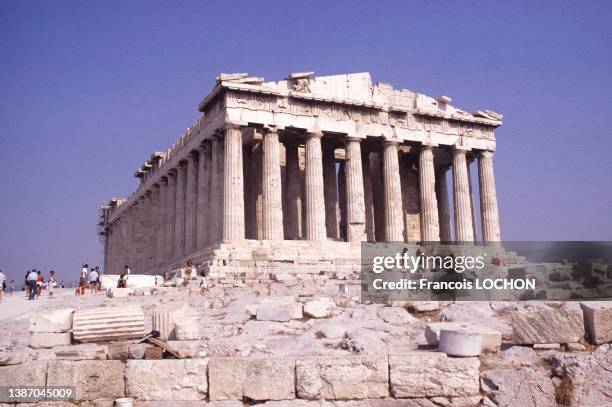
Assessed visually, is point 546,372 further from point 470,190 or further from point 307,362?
point 470,190

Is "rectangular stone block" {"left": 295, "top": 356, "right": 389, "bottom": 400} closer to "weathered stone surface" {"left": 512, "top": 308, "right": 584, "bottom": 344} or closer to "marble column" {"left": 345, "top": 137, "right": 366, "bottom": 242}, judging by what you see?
"weathered stone surface" {"left": 512, "top": 308, "right": 584, "bottom": 344}

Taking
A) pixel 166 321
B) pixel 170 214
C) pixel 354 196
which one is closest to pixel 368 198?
pixel 354 196

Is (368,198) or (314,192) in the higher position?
(368,198)

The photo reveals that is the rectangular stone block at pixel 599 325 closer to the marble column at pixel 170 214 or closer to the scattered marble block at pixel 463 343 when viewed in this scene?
the scattered marble block at pixel 463 343

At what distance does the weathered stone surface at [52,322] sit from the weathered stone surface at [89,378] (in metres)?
1.97

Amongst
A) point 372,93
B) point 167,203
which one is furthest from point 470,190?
point 167,203

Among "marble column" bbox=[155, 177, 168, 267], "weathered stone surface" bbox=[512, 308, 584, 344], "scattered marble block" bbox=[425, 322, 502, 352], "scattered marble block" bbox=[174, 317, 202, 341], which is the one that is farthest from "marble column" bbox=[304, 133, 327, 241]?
"weathered stone surface" bbox=[512, 308, 584, 344]

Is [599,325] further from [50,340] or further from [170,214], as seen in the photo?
[170,214]

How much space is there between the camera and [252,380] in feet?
30.6

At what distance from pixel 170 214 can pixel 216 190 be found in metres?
8.96

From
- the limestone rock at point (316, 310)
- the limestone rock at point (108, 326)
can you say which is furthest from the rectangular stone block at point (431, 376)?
the limestone rock at point (316, 310)

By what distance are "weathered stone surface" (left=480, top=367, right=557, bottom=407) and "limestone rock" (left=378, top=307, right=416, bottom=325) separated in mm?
4138

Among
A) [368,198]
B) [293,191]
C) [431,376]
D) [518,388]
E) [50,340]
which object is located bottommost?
[518,388]

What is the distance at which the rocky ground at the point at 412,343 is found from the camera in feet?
31.0
